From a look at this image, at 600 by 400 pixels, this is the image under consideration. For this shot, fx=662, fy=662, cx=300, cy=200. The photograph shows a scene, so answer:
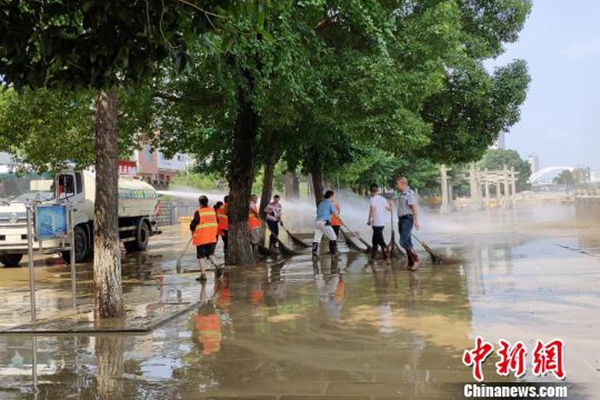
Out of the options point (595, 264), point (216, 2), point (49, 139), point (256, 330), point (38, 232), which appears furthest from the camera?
point (49, 139)

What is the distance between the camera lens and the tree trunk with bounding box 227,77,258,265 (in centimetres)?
1473

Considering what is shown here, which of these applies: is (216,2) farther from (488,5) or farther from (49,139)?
(488,5)

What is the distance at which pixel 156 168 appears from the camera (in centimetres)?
5472

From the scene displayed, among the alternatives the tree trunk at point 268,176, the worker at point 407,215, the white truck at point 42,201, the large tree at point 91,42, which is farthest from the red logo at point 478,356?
the tree trunk at point 268,176

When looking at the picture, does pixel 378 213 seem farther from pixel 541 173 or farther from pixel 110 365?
pixel 541 173

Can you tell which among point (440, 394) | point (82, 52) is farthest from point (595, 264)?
point (82, 52)

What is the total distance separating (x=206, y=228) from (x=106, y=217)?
155 inches

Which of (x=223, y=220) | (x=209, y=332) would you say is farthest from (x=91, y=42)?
(x=223, y=220)

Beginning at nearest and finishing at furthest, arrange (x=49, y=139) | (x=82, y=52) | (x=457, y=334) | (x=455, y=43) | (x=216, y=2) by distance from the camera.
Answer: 1. (x=216, y=2)
2. (x=82, y=52)
3. (x=457, y=334)
4. (x=455, y=43)
5. (x=49, y=139)

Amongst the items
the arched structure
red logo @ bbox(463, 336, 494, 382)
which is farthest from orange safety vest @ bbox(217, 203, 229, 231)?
the arched structure

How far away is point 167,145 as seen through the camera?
1888 centimetres

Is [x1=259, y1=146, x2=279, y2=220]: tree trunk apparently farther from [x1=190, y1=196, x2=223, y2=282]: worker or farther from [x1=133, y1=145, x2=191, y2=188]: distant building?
[x1=133, y1=145, x2=191, y2=188]: distant building

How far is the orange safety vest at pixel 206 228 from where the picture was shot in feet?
40.2

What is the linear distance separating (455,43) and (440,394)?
9.79m
